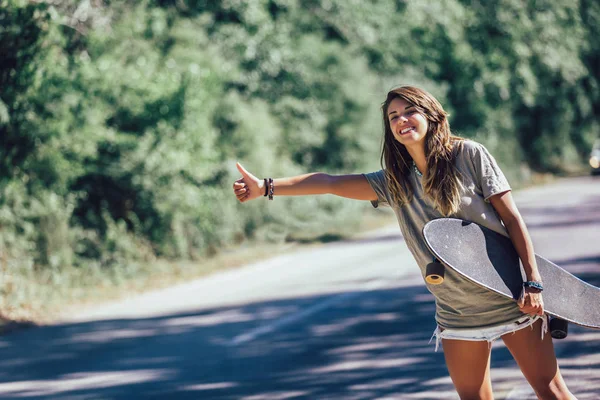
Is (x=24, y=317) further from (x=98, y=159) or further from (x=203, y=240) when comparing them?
(x=203, y=240)

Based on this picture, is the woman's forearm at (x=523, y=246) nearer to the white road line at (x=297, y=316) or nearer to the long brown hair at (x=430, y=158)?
the long brown hair at (x=430, y=158)

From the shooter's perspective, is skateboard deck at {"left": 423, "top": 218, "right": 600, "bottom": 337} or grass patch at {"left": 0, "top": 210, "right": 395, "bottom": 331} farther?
grass patch at {"left": 0, "top": 210, "right": 395, "bottom": 331}

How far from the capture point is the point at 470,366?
11.6 feet

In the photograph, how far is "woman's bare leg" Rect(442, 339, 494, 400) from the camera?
3.51 metres

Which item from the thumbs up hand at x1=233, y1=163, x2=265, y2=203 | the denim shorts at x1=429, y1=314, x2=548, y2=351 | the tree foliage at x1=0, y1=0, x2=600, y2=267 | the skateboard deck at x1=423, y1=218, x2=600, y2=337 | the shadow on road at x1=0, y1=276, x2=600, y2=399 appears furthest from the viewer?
the tree foliage at x1=0, y1=0, x2=600, y2=267

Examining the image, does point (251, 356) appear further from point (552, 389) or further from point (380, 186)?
point (552, 389)

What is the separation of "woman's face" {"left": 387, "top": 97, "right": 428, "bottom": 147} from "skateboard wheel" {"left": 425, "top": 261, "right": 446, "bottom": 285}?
53cm

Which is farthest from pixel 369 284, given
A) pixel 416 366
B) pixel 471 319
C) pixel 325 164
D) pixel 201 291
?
pixel 325 164

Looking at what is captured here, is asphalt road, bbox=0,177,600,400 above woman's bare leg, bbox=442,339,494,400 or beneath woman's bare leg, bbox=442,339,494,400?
beneath

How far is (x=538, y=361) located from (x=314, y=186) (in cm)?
124

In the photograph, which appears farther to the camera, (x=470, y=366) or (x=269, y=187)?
(x=269, y=187)

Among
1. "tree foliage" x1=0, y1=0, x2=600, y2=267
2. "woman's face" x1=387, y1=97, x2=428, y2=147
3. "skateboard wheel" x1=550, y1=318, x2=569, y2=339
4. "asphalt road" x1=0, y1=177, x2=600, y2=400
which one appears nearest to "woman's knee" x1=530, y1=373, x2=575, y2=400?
"skateboard wheel" x1=550, y1=318, x2=569, y2=339

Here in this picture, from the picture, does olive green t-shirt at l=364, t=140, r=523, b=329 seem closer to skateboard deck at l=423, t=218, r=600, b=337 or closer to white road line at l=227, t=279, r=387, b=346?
skateboard deck at l=423, t=218, r=600, b=337

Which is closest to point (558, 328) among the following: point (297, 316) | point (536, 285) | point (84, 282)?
point (536, 285)
